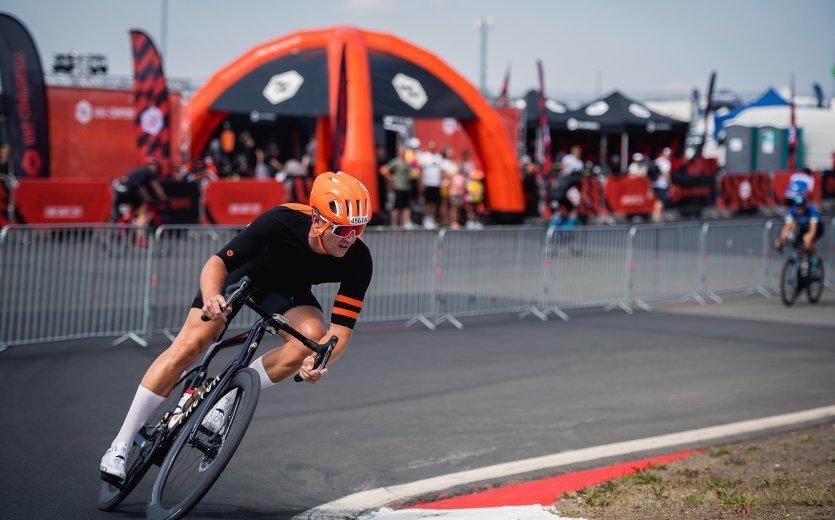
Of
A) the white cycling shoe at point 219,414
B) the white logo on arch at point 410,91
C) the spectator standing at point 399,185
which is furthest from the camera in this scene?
the white logo on arch at point 410,91

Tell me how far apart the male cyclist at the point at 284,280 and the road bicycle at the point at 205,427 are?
13cm

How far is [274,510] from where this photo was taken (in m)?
5.71

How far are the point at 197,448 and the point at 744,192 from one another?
3291 cm

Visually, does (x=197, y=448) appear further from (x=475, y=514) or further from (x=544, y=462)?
(x=544, y=462)

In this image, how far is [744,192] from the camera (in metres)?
35.1

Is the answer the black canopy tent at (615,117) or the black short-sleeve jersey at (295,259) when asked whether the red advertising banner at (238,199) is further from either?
the black canopy tent at (615,117)

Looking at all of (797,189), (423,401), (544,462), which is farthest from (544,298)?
(544,462)

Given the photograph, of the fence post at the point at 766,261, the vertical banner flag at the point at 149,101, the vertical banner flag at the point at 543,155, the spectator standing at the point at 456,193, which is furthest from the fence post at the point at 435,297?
the vertical banner flag at the point at 543,155

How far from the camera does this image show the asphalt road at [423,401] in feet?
20.8

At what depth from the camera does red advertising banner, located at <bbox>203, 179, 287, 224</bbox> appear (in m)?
22.6

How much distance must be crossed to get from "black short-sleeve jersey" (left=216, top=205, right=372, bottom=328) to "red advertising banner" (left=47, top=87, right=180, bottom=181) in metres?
22.9

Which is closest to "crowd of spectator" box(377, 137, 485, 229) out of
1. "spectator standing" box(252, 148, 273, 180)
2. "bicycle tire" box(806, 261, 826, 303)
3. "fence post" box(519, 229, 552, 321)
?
"spectator standing" box(252, 148, 273, 180)

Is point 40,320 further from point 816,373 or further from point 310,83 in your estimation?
point 310,83

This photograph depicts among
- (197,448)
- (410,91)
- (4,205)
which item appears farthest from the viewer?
(410,91)
